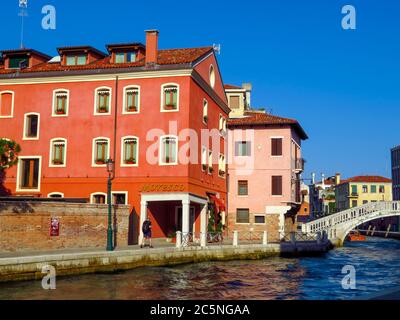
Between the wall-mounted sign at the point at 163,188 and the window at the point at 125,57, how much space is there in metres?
8.00

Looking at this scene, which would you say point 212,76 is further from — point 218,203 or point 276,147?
point 276,147

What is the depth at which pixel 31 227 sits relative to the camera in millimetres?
21703

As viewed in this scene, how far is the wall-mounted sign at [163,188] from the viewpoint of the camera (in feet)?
91.7

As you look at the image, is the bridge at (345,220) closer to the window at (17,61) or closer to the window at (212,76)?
the window at (212,76)

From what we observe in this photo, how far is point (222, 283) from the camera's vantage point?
60.7 feet

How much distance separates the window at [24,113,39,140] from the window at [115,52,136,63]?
19.6ft

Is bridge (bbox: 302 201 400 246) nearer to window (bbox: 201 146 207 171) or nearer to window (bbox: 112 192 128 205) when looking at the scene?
window (bbox: 201 146 207 171)

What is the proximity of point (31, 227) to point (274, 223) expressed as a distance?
71.5ft

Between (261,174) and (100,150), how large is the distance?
15.0 meters

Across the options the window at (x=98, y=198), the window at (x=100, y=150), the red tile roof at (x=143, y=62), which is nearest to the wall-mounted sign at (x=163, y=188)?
the window at (x=98, y=198)

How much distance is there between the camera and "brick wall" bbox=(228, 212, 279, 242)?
38688 mm

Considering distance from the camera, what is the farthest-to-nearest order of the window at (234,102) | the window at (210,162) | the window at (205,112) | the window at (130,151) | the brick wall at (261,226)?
the window at (234,102), the brick wall at (261,226), the window at (210,162), the window at (205,112), the window at (130,151)

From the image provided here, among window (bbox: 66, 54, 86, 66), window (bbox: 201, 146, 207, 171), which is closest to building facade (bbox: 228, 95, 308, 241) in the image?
window (bbox: 201, 146, 207, 171)
